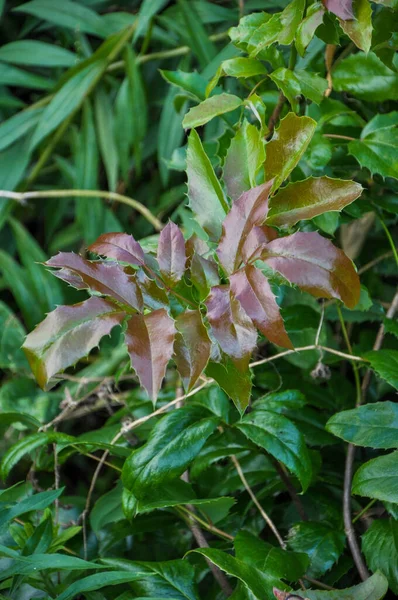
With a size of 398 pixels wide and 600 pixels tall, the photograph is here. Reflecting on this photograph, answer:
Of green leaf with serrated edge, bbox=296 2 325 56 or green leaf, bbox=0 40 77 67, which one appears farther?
green leaf, bbox=0 40 77 67

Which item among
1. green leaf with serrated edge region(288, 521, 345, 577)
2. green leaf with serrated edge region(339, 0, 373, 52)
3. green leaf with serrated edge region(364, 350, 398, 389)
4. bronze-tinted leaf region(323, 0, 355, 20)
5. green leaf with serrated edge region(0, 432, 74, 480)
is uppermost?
bronze-tinted leaf region(323, 0, 355, 20)

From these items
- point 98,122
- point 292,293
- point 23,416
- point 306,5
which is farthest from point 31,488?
point 98,122

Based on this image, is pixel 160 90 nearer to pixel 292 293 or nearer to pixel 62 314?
pixel 292 293

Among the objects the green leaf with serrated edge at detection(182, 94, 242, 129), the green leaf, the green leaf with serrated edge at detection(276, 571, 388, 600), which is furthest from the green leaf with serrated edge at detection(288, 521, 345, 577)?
the green leaf

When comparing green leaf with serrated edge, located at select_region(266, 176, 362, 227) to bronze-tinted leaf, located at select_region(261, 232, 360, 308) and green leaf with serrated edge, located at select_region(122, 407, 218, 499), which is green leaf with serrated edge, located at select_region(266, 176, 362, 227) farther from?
green leaf with serrated edge, located at select_region(122, 407, 218, 499)

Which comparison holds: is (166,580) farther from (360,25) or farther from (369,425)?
(360,25)

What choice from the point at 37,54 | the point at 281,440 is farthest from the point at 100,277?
the point at 37,54

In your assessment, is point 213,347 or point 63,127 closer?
point 213,347
